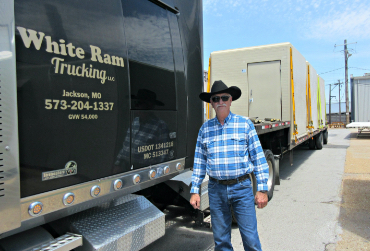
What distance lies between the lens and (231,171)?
254cm

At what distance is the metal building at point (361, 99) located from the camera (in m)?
26.8

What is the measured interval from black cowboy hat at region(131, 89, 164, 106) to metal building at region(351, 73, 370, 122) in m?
29.5

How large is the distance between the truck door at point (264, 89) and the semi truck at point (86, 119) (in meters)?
4.30

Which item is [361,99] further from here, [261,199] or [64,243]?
[64,243]

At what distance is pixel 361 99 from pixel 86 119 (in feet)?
101

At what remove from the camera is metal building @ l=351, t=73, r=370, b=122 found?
2678 centimetres

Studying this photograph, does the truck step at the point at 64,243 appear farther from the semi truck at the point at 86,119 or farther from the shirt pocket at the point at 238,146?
the shirt pocket at the point at 238,146

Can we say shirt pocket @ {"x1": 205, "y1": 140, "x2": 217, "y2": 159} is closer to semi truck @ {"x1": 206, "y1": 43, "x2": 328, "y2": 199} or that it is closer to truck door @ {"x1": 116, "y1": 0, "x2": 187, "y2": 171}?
truck door @ {"x1": 116, "y1": 0, "x2": 187, "y2": 171}

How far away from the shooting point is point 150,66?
8.55 feet

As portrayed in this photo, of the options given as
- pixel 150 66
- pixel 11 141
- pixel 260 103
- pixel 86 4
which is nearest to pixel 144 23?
pixel 150 66

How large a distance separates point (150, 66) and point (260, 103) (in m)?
4.93

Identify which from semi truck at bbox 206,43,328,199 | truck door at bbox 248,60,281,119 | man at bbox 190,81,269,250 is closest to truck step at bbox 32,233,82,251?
man at bbox 190,81,269,250

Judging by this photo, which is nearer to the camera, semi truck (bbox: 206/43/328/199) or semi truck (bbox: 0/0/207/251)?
semi truck (bbox: 0/0/207/251)

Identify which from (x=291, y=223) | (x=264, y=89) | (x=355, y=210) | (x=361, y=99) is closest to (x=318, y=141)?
(x=264, y=89)
